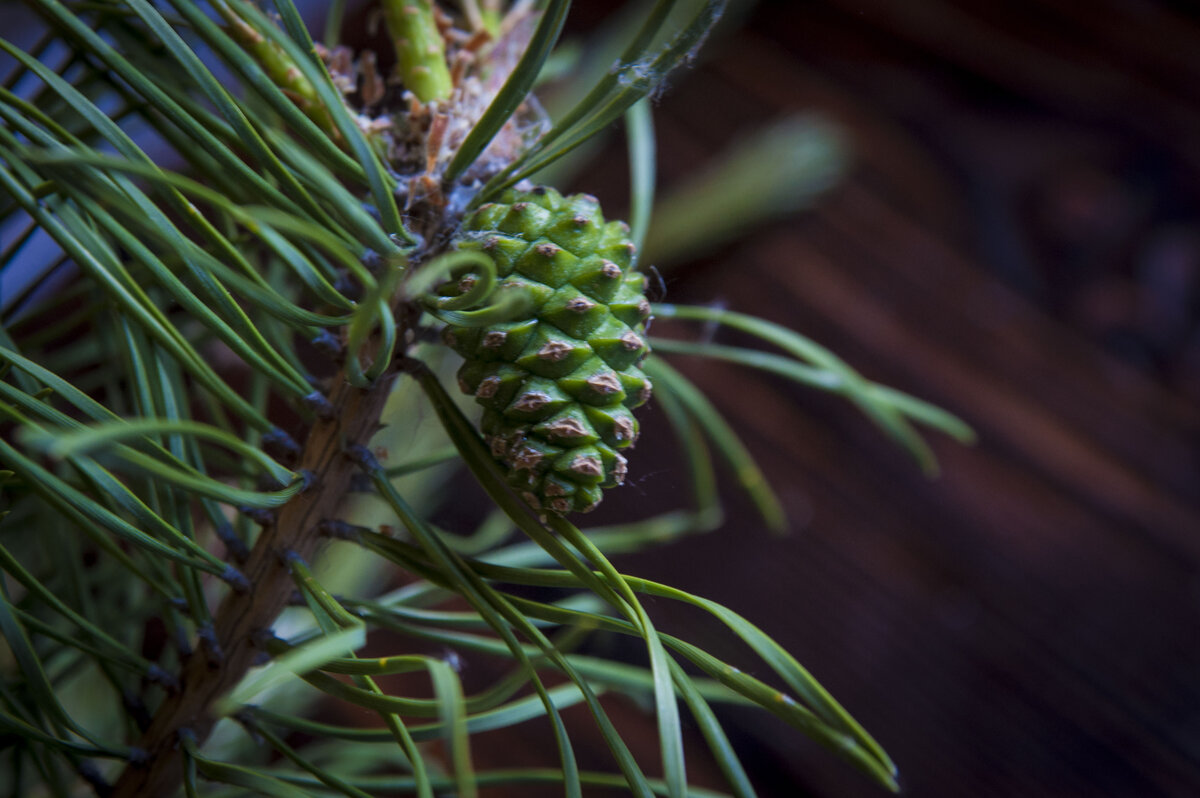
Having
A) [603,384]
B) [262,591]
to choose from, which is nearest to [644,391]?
[603,384]

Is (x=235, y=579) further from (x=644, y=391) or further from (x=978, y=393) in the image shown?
(x=978, y=393)

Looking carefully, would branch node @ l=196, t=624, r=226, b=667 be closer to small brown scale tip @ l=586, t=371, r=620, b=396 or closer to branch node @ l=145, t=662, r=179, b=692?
branch node @ l=145, t=662, r=179, b=692

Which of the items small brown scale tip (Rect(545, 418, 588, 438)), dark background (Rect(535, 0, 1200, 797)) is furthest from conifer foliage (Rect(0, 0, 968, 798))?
dark background (Rect(535, 0, 1200, 797))

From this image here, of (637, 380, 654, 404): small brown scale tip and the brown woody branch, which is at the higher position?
(637, 380, 654, 404): small brown scale tip

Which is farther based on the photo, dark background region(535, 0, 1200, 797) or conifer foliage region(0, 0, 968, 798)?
dark background region(535, 0, 1200, 797)

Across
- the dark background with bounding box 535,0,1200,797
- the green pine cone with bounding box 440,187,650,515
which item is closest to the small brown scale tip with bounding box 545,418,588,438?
the green pine cone with bounding box 440,187,650,515

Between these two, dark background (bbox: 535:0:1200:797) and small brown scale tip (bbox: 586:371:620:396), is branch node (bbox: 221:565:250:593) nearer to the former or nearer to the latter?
small brown scale tip (bbox: 586:371:620:396)
